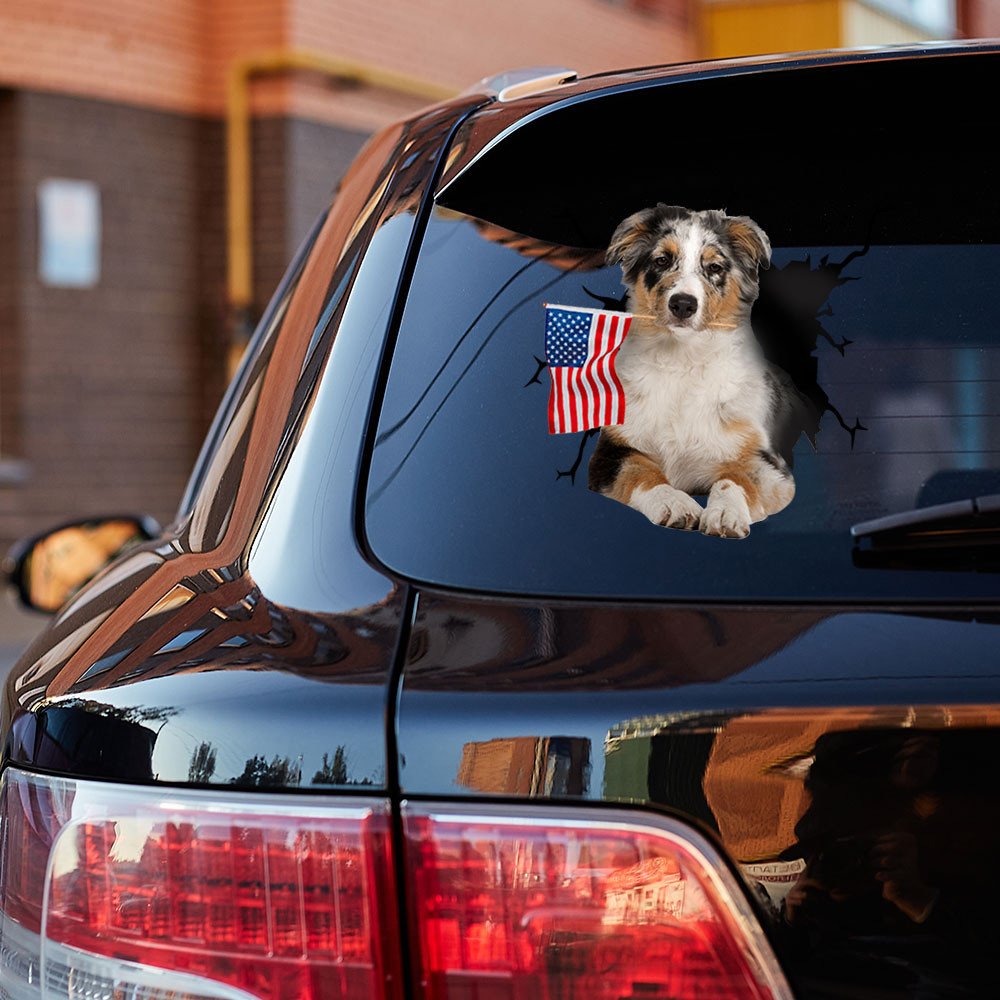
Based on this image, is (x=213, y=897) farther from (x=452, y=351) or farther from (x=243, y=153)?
(x=243, y=153)

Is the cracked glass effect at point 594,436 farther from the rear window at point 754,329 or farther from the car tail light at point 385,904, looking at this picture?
the car tail light at point 385,904

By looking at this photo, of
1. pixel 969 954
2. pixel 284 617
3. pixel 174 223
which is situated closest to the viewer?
pixel 969 954

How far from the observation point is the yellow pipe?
38.7 feet

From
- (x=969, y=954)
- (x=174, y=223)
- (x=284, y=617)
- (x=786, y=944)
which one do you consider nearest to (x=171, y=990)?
(x=284, y=617)

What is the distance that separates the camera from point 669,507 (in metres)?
1.33

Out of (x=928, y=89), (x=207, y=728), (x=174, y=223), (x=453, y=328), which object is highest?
(x=174, y=223)

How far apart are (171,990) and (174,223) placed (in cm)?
1128

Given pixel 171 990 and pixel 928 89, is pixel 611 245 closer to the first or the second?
pixel 928 89

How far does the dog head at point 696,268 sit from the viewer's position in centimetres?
145

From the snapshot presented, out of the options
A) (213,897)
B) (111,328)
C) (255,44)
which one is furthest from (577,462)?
(255,44)

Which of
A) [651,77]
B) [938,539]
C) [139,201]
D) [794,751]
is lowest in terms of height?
[794,751]

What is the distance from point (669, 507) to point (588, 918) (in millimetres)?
356

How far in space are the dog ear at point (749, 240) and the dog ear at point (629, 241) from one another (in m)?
0.07

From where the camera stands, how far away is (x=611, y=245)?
1478 millimetres
